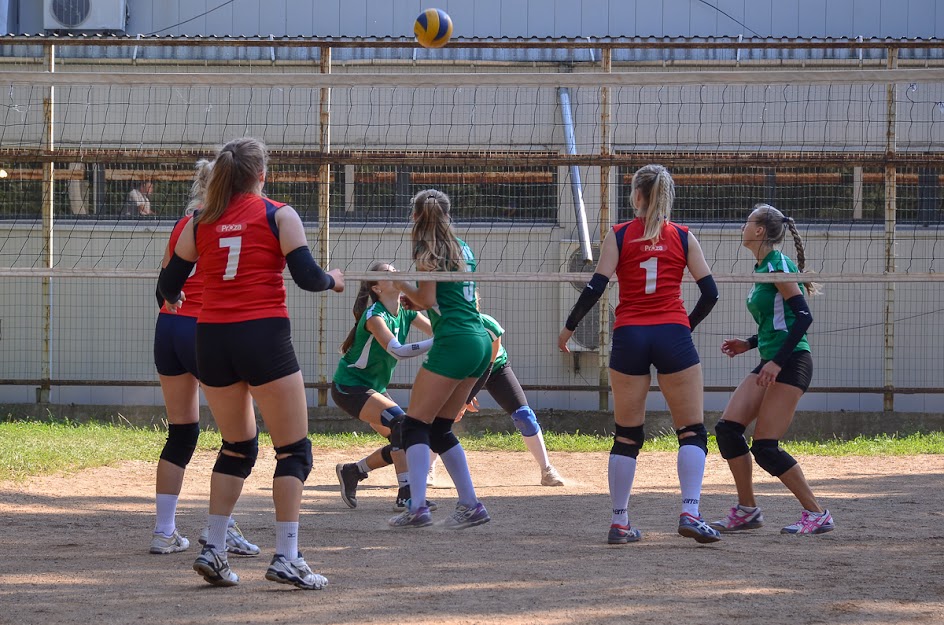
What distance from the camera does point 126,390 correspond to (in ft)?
38.0

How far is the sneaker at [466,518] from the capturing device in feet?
19.7

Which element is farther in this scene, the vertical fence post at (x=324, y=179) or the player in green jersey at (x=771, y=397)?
the vertical fence post at (x=324, y=179)

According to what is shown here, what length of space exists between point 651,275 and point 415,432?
1.61 metres

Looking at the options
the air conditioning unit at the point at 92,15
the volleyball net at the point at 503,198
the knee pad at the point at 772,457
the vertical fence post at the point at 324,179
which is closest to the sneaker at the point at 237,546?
the knee pad at the point at 772,457

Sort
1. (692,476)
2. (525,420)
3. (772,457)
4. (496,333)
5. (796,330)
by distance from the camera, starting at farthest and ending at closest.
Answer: (525,420) → (496,333) → (772,457) → (796,330) → (692,476)

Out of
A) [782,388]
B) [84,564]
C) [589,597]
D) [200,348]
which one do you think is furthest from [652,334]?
[84,564]

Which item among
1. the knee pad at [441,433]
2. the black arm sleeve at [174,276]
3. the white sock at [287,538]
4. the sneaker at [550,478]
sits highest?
the black arm sleeve at [174,276]

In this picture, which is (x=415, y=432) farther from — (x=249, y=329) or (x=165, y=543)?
(x=249, y=329)

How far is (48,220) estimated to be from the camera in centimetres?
1109

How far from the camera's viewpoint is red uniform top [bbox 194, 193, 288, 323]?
4.30 meters

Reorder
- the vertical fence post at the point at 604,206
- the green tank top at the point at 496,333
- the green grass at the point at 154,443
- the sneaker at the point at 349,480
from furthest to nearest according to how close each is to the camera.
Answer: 1. the vertical fence post at the point at 604,206
2. the green grass at the point at 154,443
3. the green tank top at the point at 496,333
4. the sneaker at the point at 349,480

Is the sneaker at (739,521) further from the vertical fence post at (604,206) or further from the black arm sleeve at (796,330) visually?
the vertical fence post at (604,206)

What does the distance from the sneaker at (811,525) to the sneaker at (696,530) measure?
0.67 m

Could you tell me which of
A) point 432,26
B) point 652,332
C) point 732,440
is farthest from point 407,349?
point 432,26
